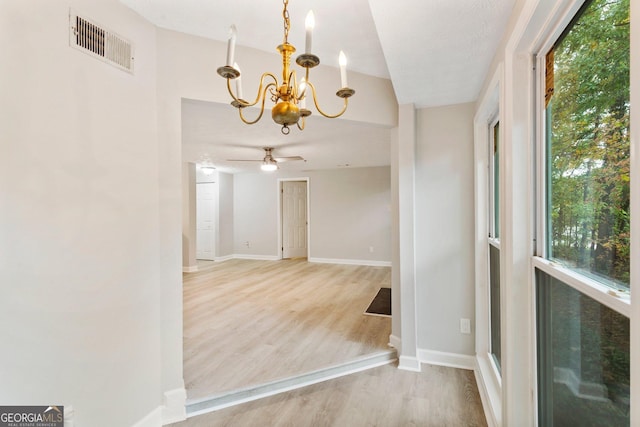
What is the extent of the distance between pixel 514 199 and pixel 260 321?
2.93m

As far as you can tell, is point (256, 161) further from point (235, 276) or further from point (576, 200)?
point (576, 200)

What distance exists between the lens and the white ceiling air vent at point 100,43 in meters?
1.43

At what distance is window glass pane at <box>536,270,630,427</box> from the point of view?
2.69ft

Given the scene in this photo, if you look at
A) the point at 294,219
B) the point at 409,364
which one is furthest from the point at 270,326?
the point at 294,219

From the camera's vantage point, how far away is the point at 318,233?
743cm

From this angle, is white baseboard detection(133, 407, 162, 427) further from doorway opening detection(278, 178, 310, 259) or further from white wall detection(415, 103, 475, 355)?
doorway opening detection(278, 178, 310, 259)

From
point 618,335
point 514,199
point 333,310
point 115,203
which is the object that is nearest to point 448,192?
point 514,199

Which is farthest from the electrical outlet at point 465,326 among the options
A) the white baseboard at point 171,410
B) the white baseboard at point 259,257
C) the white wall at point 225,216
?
the white wall at point 225,216

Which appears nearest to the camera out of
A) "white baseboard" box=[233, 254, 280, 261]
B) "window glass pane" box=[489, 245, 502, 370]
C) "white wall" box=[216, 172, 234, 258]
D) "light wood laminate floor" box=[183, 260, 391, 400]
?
"window glass pane" box=[489, 245, 502, 370]

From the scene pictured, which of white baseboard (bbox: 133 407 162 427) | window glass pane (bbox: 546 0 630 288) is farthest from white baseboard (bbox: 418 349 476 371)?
white baseboard (bbox: 133 407 162 427)

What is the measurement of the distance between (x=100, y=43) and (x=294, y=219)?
6636mm

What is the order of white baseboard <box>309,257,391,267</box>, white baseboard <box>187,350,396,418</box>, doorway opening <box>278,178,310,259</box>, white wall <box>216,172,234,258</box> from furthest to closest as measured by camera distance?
doorway opening <box>278,178,310,259</box> < white wall <box>216,172,234,258</box> < white baseboard <box>309,257,391,267</box> < white baseboard <box>187,350,396,418</box>

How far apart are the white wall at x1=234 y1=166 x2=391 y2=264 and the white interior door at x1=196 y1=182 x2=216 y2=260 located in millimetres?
678

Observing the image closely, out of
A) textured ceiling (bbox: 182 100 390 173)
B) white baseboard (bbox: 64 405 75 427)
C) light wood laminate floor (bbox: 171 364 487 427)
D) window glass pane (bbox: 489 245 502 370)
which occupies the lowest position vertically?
light wood laminate floor (bbox: 171 364 487 427)
